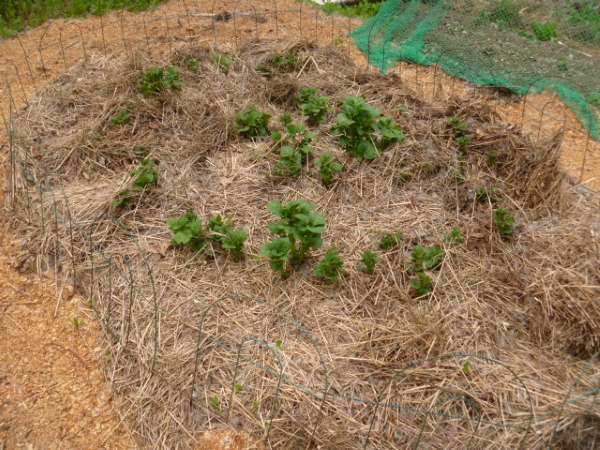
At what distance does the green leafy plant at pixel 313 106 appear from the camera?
13.0 ft

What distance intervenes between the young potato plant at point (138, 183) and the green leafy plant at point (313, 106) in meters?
1.14

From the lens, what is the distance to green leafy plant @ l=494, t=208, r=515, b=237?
10.3 feet

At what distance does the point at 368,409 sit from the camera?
247cm

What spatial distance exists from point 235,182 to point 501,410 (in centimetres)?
206

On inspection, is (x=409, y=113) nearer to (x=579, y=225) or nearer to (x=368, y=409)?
(x=579, y=225)

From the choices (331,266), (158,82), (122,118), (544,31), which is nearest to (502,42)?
(544,31)

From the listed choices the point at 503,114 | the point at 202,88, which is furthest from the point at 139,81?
the point at 503,114

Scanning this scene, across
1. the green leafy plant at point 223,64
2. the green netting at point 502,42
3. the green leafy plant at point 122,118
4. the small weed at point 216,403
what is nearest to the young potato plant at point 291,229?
the small weed at point 216,403

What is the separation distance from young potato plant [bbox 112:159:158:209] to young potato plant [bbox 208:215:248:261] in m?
0.54

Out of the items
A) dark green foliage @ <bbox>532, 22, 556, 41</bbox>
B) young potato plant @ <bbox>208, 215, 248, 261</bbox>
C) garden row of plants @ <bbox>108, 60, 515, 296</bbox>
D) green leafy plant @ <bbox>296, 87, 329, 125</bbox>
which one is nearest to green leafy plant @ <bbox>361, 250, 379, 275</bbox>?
garden row of plants @ <bbox>108, 60, 515, 296</bbox>

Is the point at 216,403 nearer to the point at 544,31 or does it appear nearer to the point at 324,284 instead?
the point at 324,284

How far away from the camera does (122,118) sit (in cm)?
400

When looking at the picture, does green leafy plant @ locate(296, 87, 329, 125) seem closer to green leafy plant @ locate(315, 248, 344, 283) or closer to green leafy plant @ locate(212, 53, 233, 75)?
green leafy plant @ locate(212, 53, 233, 75)

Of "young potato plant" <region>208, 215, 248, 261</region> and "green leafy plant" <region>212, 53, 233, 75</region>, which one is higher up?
"green leafy plant" <region>212, 53, 233, 75</region>
